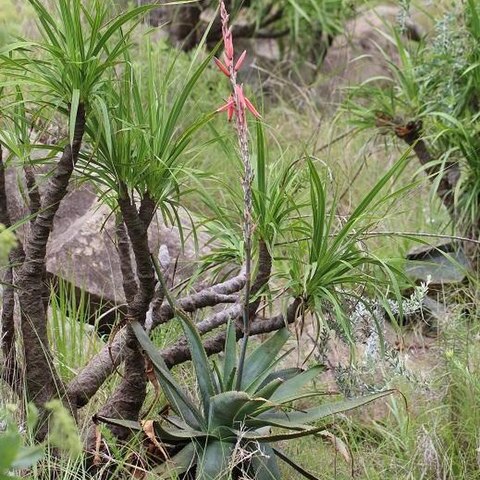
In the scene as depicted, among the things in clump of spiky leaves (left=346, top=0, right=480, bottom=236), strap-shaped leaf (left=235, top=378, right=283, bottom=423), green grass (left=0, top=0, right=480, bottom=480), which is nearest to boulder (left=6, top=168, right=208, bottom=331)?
green grass (left=0, top=0, right=480, bottom=480)

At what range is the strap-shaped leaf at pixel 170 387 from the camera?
243cm

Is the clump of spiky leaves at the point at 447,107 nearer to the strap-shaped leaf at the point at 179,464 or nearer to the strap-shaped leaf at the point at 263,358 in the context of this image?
the strap-shaped leaf at the point at 263,358

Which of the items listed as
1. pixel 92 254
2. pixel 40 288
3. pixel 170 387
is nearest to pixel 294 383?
pixel 170 387

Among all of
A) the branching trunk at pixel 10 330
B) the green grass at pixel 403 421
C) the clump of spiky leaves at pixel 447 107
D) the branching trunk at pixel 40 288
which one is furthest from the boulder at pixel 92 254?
the branching trunk at pixel 40 288

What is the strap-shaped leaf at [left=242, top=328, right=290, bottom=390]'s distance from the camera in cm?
256

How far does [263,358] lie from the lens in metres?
2.58

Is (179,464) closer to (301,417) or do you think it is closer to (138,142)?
(301,417)

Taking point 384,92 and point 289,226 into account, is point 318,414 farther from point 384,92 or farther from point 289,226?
point 384,92

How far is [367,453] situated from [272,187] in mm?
971

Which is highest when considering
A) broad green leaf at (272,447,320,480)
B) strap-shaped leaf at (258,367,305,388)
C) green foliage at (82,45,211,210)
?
green foliage at (82,45,211,210)

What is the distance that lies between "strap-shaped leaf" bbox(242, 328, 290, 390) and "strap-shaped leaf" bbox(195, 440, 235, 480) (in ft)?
0.60

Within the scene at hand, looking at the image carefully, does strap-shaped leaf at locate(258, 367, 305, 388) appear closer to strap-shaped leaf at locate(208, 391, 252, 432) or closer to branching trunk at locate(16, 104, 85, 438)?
strap-shaped leaf at locate(208, 391, 252, 432)

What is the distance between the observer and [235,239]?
2.61 metres

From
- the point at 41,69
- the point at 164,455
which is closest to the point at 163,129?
the point at 41,69
